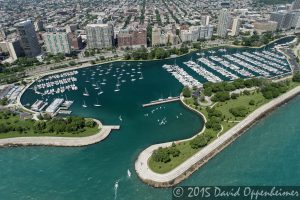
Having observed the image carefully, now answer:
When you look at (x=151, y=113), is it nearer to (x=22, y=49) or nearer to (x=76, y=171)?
(x=76, y=171)

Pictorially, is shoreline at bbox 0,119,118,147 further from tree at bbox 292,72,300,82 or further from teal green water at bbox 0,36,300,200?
tree at bbox 292,72,300,82

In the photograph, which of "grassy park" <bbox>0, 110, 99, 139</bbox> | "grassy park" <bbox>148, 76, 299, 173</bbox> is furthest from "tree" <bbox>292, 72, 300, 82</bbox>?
"grassy park" <bbox>0, 110, 99, 139</bbox>

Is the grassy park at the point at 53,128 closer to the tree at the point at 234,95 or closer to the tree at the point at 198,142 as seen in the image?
the tree at the point at 198,142

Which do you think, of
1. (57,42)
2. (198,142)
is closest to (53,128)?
(198,142)

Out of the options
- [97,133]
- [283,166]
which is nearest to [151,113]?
[97,133]

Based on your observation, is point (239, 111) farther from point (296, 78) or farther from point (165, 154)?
point (296, 78)
